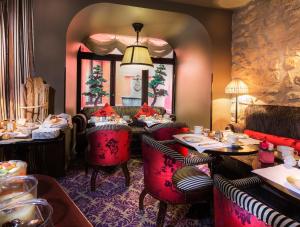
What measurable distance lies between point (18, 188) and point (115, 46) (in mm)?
5466

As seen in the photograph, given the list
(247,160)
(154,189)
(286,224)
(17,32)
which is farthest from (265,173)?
(17,32)

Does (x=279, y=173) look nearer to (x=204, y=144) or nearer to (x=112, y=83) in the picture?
(x=204, y=144)

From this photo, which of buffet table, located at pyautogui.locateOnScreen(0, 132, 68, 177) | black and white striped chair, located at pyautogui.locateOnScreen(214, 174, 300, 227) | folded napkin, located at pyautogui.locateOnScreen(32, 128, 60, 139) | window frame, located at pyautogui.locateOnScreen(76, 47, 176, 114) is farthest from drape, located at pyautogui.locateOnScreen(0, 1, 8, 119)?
black and white striped chair, located at pyautogui.locateOnScreen(214, 174, 300, 227)

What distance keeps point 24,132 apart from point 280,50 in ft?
13.6

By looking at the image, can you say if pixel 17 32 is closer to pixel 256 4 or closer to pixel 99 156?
pixel 99 156

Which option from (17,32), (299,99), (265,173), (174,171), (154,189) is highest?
(17,32)

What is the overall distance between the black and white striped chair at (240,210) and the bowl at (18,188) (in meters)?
0.73

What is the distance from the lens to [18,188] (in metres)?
0.78

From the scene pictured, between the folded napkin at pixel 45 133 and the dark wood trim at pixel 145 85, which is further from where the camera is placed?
the dark wood trim at pixel 145 85

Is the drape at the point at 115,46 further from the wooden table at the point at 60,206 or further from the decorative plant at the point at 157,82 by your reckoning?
the wooden table at the point at 60,206

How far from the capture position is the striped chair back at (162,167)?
187cm

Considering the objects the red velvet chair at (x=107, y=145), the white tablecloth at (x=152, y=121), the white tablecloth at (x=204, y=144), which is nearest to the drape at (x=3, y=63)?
the red velvet chair at (x=107, y=145)

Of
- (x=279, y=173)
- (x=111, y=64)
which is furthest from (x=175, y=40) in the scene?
(x=279, y=173)

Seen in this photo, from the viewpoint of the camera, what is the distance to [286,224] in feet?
2.42
